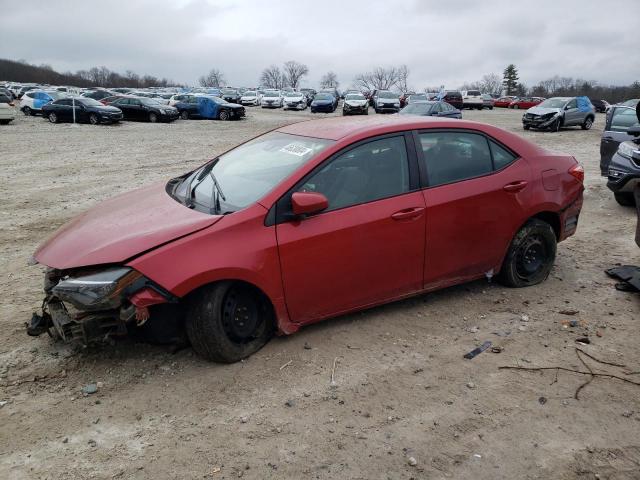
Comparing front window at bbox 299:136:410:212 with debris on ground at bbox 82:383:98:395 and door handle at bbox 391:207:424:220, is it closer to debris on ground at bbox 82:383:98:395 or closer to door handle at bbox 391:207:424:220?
door handle at bbox 391:207:424:220

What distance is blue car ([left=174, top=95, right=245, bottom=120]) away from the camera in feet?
96.9

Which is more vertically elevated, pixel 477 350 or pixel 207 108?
pixel 207 108

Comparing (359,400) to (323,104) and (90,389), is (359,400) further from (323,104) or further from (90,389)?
(323,104)

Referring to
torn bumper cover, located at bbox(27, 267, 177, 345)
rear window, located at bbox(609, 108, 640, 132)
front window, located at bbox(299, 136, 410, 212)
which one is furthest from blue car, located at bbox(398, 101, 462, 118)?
torn bumper cover, located at bbox(27, 267, 177, 345)

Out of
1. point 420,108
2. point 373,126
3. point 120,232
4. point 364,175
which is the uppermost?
point 420,108

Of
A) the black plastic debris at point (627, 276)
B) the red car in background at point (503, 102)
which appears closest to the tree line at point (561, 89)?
the red car in background at point (503, 102)

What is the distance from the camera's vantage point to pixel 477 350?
12.3 feet

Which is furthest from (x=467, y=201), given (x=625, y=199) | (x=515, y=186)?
(x=625, y=199)

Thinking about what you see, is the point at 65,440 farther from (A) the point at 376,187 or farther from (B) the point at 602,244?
(B) the point at 602,244

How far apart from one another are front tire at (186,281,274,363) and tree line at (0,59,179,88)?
396 ft

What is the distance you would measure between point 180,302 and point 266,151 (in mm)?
1547

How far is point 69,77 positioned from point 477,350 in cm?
13396

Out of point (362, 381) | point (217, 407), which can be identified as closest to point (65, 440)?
point (217, 407)

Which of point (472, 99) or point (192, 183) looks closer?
point (192, 183)
